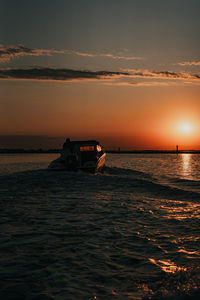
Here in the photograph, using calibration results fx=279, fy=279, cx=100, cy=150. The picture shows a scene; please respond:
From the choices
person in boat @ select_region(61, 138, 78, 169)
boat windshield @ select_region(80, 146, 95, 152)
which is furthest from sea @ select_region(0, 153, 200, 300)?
boat windshield @ select_region(80, 146, 95, 152)

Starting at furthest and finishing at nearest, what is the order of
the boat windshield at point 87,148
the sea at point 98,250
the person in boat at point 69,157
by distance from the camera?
A: 1. the boat windshield at point 87,148
2. the person in boat at point 69,157
3. the sea at point 98,250

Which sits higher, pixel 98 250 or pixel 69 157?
pixel 69 157

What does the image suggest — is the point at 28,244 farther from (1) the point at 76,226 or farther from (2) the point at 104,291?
(2) the point at 104,291

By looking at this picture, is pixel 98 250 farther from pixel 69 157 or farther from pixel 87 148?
pixel 87 148

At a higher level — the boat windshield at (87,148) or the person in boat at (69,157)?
the boat windshield at (87,148)

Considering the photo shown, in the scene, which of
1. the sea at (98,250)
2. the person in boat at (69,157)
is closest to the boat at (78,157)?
the person in boat at (69,157)

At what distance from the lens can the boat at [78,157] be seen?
2778 centimetres

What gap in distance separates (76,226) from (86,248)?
6.97 ft

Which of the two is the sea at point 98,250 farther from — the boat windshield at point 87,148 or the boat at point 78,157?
the boat windshield at point 87,148

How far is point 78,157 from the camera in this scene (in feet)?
98.8

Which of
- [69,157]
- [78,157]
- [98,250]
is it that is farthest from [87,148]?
[98,250]

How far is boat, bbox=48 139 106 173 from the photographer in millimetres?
27781

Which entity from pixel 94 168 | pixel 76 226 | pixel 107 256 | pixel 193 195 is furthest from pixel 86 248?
pixel 94 168

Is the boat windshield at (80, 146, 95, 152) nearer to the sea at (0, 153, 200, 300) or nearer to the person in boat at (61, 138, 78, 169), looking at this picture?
the person in boat at (61, 138, 78, 169)
